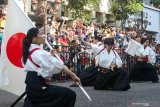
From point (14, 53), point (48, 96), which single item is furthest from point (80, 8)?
point (48, 96)

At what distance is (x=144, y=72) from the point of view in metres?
17.7

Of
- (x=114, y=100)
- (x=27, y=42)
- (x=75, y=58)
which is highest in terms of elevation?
(x=27, y=42)

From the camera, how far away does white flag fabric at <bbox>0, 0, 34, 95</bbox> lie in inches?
357

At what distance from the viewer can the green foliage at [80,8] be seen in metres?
30.8

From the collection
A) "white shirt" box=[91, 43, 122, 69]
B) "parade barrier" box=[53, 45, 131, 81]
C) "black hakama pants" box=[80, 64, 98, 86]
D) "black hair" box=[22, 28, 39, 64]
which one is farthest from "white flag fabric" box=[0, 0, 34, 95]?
"parade barrier" box=[53, 45, 131, 81]

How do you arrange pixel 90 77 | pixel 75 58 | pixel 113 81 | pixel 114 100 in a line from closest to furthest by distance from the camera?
pixel 114 100
pixel 113 81
pixel 90 77
pixel 75 58

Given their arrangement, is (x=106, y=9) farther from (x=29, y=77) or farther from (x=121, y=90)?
(x=29, y=77)

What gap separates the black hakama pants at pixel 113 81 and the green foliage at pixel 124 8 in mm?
22367

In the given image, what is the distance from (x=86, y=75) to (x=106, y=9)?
27.0 metres

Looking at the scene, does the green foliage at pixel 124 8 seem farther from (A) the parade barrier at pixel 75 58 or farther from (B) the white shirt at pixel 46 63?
(B) the white shirt at pixel 46 63

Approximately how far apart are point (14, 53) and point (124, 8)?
27670 mm

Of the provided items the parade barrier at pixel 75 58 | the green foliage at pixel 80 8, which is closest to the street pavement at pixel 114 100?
the parade barrier at pixel 75 58

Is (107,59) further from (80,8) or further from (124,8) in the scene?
(124,8)

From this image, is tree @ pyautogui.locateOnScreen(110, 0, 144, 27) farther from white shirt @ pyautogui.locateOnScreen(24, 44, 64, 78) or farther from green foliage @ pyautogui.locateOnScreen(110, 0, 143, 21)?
white shirt @ pyautogui.locateOnScreen(24, 44, 64, 78)
